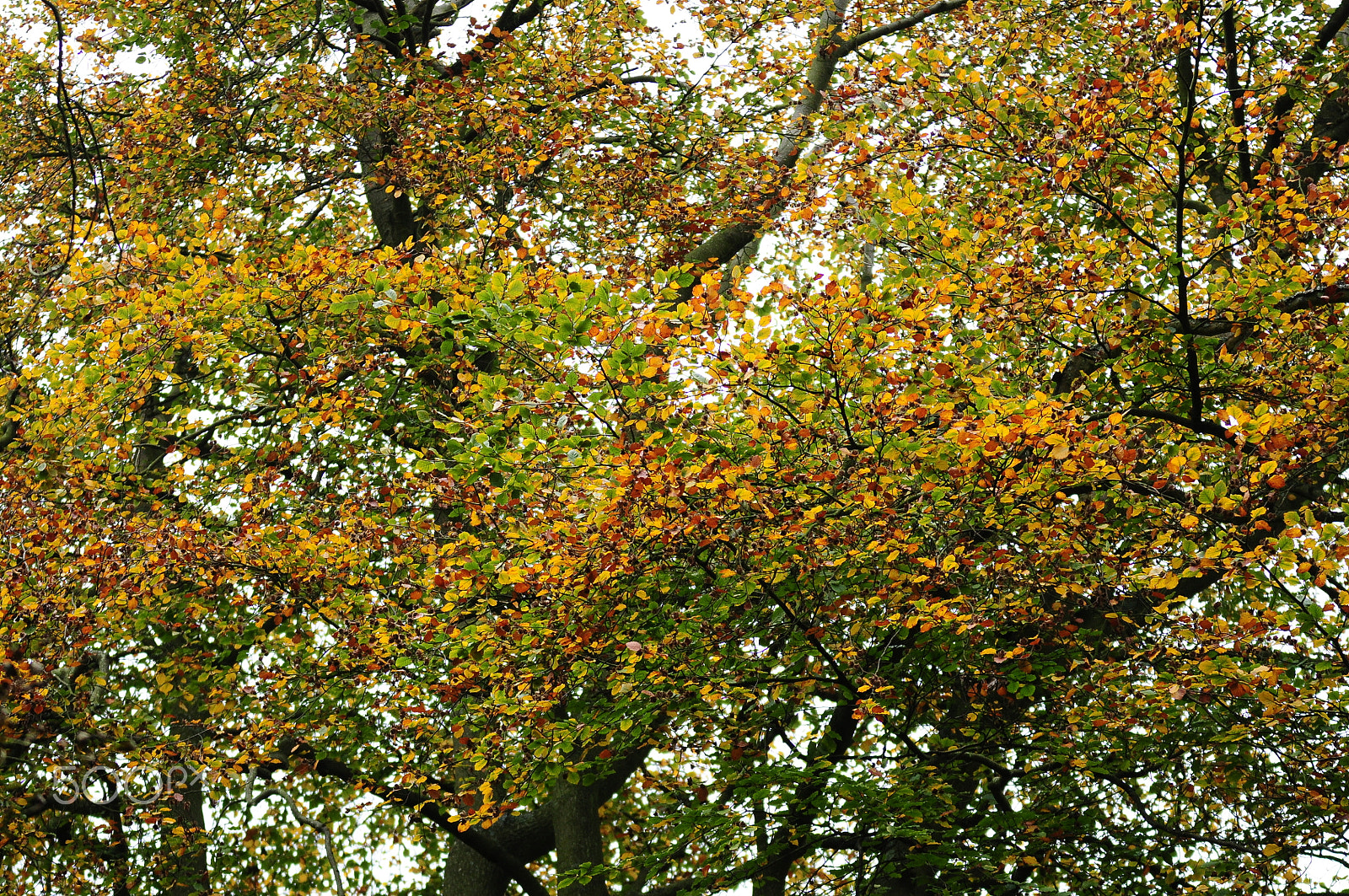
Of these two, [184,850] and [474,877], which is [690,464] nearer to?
[474,877]

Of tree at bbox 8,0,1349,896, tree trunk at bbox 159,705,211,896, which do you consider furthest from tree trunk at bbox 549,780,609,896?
tree trunk at bbox 159,705,211,896

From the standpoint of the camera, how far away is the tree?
293 inches

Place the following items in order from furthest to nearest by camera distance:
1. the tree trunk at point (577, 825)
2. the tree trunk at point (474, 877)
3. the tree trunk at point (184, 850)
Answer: the tree trunk at point (474, 877) → the tree trunk at point (184, 850) → the tree trunk at point (577, 825)

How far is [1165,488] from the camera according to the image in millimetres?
7418

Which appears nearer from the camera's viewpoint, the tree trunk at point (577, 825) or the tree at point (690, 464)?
the tree at point (690, 464)

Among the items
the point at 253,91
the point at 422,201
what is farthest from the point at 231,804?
the point at 253,91

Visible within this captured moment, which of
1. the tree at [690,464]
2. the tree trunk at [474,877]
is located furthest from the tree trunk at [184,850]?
the tree trunk at [474,877]

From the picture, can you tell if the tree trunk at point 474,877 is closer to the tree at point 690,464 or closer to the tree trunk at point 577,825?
the tree at point 690,464

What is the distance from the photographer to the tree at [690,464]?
7.43 metres

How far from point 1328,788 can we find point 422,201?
1147 cm

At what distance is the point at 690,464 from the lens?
7.51m

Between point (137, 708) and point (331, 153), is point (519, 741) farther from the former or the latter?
point (331, 153)

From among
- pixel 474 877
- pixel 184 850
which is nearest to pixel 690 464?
pixel 474 877

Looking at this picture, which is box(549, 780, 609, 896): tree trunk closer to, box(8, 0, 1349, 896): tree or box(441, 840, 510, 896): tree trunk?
box(8, 0, 1349, 896): tree
